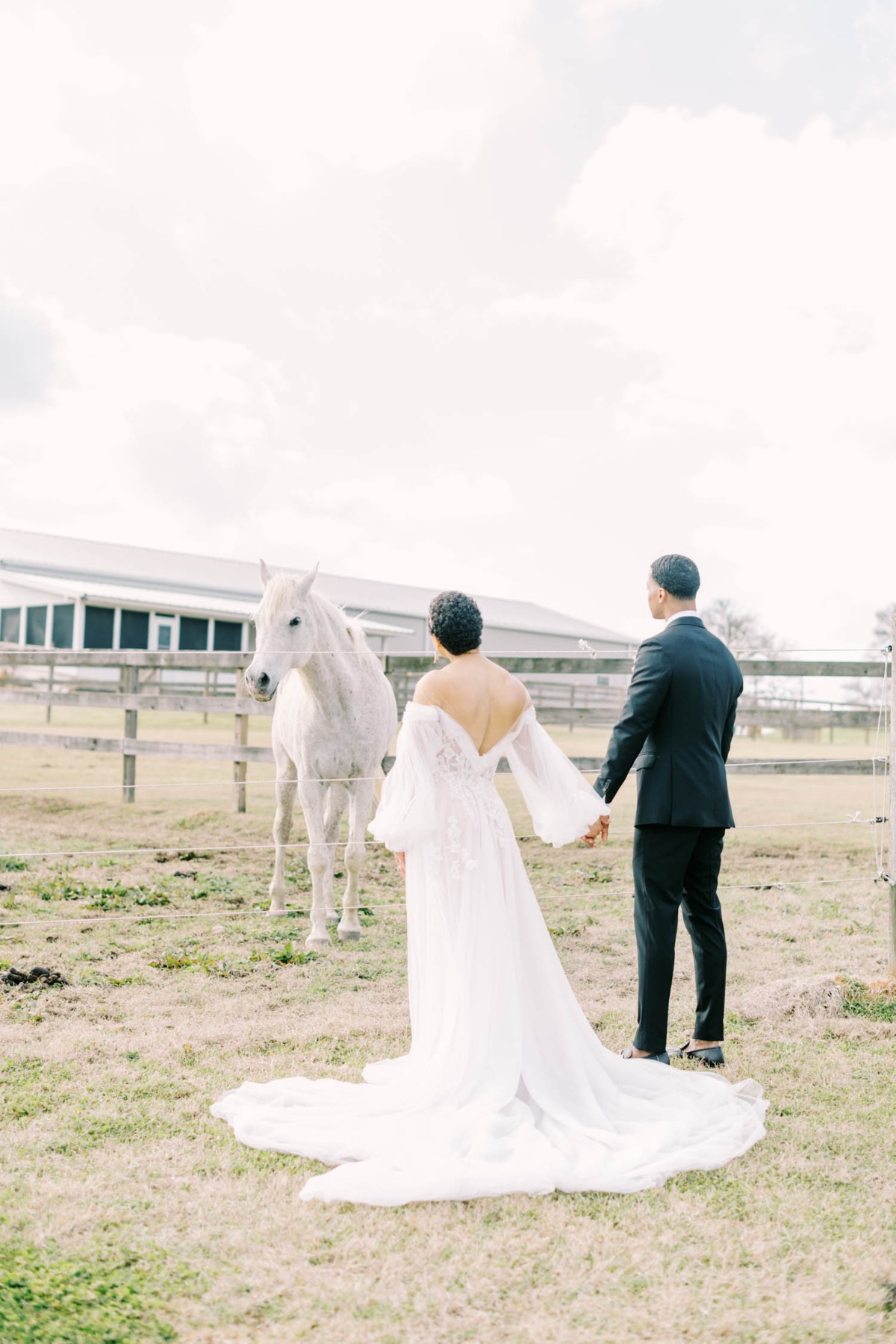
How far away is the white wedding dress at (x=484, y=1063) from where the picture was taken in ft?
10.1

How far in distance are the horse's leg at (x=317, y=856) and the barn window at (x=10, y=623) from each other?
23414 millimetres

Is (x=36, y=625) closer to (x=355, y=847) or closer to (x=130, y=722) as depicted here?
(x=130, y=722)

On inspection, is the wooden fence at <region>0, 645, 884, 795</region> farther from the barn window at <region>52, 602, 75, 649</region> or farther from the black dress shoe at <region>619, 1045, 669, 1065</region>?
the barn window at <region>52, 602, 75, 649</region>

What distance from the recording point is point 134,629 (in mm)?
26375

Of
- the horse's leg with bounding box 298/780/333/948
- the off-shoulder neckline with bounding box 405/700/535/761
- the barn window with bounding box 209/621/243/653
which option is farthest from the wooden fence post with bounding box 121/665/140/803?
the barn window with bounding box 209/621/243/653

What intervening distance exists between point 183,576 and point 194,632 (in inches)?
212

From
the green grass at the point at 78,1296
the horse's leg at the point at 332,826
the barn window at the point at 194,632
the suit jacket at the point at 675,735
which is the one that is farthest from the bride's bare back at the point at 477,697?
the barn window at the point at 194,632

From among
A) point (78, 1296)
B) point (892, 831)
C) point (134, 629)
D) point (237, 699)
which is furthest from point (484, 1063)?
point (134, 629)

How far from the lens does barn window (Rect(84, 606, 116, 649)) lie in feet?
83.7

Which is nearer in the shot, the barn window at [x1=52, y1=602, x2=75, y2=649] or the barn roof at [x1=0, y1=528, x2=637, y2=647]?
the barn window at [x1=52, y1=602, x2=75, y2=649]

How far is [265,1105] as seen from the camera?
3.34 m

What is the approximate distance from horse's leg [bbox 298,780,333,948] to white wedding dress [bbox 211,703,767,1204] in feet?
7.39

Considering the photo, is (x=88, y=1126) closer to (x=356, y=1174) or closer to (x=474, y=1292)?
(x=356, y=1174)

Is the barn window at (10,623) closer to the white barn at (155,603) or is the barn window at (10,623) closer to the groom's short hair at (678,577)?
the white barn at (155,603)
